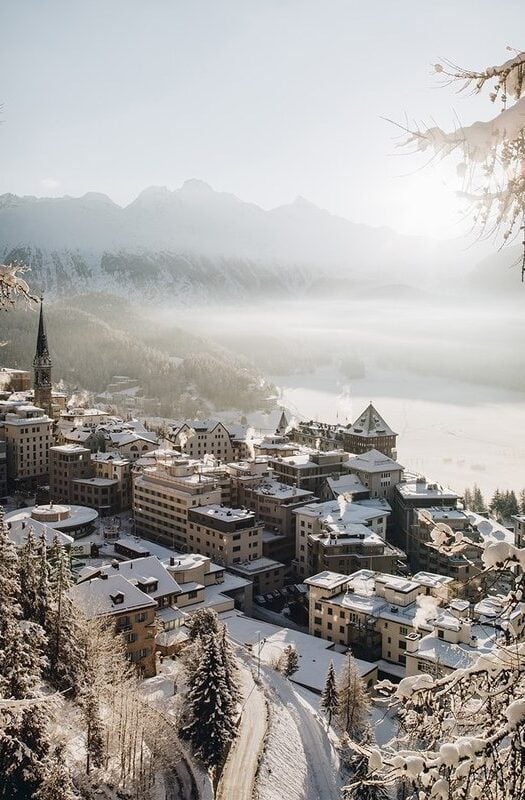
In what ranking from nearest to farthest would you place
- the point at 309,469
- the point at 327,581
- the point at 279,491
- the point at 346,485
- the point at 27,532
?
1. the point at 27,532
2. the point at 327,581
3. the point at 279,491
4. the point at 346,485
5. the point at 309,469

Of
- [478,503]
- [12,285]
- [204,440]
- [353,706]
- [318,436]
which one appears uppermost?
[12,285]

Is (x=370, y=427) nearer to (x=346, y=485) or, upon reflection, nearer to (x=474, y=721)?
(x=346, y=485)

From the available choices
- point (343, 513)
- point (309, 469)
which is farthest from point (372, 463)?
point (343, 513)

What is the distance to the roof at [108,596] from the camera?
22016 mm

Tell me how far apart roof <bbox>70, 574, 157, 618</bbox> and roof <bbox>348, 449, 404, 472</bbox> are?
28.2m

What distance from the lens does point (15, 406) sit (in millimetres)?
57125

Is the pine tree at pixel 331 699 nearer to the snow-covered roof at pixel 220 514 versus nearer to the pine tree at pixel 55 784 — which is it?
the pine tree at pixel 55 784

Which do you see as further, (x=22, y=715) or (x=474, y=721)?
(x=22, y=715)

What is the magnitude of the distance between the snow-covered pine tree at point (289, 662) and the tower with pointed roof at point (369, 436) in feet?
114

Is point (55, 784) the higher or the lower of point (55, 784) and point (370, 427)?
the higher

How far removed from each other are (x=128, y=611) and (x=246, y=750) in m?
6.31

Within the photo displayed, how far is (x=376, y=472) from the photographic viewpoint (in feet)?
162

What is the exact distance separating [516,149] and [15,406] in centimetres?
5775

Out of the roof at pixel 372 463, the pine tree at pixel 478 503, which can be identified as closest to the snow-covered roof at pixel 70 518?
the roof at pixel 372 463
